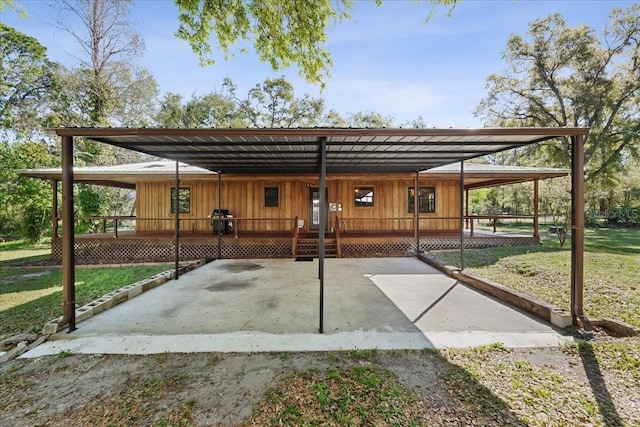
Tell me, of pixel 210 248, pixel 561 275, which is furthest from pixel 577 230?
pixel 210 248

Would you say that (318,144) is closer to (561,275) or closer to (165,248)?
(561,275)

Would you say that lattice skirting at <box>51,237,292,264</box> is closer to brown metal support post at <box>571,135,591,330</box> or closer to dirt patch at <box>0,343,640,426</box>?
dirt patch at <box>0,343,640,426</box>

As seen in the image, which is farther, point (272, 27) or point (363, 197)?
point (363, 197)

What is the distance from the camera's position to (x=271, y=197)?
38.6 ft

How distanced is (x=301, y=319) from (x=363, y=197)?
8.22 m

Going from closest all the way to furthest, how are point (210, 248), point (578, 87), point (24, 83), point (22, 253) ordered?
point (210, 248), point (22, 253), point (24, 83), point (578, 87)

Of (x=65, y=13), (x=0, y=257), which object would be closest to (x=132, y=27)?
(x=65, y=13)

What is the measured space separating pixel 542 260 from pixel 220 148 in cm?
900

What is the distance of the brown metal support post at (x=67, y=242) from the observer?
402 centimetres

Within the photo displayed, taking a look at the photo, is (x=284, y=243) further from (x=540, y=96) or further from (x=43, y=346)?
(x=540, y=96)

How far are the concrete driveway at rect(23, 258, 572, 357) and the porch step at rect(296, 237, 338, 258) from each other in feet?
9.32

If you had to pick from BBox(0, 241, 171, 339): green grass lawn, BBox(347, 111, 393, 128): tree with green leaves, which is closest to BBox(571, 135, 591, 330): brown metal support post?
BBox(0, 241, 171, 339): green grass lawn

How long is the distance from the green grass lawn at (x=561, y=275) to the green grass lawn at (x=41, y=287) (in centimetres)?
870

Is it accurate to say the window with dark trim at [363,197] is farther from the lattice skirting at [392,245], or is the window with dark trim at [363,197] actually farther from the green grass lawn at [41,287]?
the green grass lawn at [41,287]
